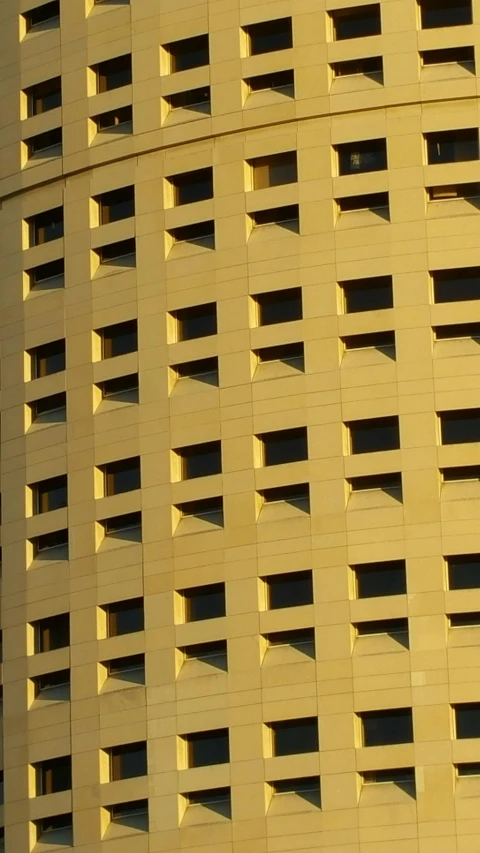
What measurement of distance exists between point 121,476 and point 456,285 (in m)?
9.41

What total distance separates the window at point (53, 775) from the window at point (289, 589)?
6332 millimetres

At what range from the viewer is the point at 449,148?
5666 centimetres

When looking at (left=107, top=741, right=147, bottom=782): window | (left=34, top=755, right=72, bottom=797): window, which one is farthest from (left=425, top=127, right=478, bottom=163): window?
(left=34, top=755, right=72, bottom=797): window

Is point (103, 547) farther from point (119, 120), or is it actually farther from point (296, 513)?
point (119, 120)

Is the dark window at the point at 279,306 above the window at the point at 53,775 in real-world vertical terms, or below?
above

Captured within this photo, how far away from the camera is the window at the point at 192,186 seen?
58.1 m

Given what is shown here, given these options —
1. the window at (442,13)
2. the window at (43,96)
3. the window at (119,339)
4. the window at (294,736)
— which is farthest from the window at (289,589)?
the window at (43,96)

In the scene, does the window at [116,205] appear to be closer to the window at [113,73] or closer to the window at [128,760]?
the window at [113,73]

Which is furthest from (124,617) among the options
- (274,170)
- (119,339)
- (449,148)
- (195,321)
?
(449,148)

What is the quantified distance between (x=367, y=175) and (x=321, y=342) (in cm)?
426

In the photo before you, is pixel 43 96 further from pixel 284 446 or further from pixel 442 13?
pixel 284 446

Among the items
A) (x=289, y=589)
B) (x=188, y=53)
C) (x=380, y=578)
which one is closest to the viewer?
(x=380, y=578)

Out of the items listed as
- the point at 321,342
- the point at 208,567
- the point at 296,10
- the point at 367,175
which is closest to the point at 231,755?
the point at 208,567

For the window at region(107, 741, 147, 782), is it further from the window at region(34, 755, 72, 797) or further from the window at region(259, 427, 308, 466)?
the window at region(259, 427, 308, 466)
